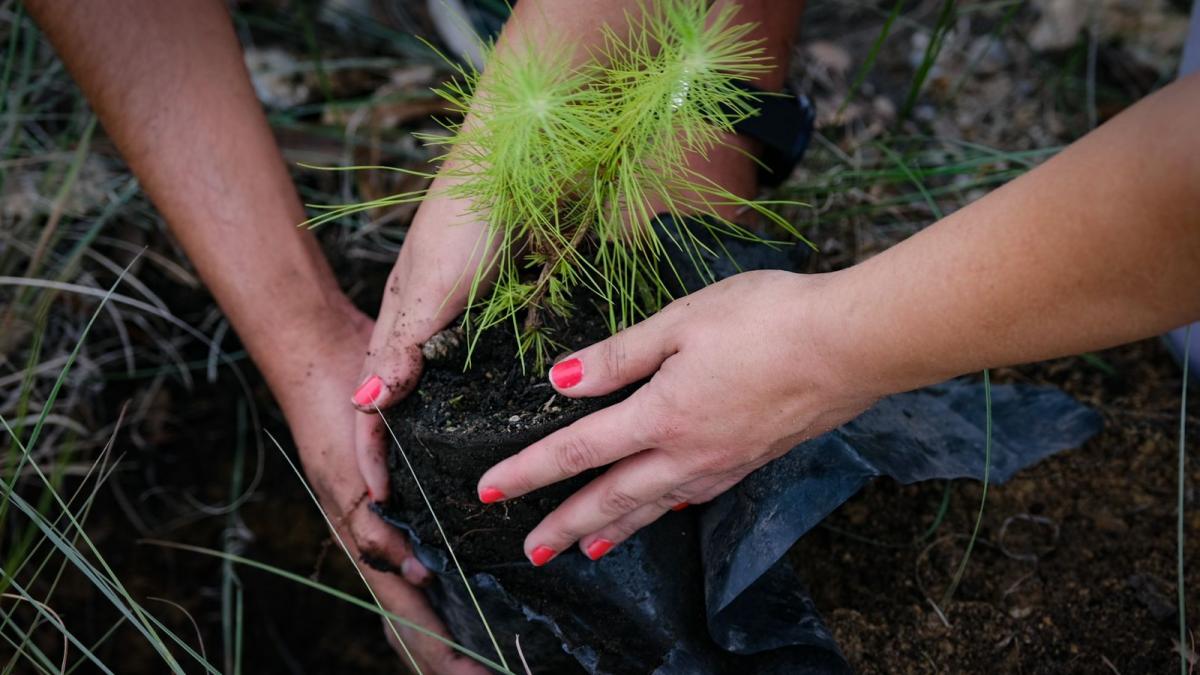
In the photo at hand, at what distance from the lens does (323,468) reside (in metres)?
1.36

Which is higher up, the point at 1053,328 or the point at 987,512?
the point at 1053,328

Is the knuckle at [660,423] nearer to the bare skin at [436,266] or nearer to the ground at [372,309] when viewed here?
the bare skin at [436,266]

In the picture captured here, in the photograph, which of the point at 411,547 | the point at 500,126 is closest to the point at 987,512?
the point at 411,547

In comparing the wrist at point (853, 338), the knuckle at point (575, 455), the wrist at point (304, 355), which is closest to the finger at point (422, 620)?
the wrist at point (304, 355)

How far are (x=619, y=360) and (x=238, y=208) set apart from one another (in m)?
0.76

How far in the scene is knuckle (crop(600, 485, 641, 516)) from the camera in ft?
3.30

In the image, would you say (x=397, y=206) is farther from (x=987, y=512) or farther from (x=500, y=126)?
(x=987, y=512)

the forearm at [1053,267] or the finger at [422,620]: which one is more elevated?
the forearm at [1053,267]

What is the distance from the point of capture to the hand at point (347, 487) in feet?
4.32

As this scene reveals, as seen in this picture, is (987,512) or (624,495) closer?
(624,495)

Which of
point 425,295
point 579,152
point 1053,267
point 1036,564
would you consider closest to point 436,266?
point 425,295

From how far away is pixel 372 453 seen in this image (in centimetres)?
124

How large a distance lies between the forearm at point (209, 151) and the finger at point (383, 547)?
27cm

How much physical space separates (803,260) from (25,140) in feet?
5.62
